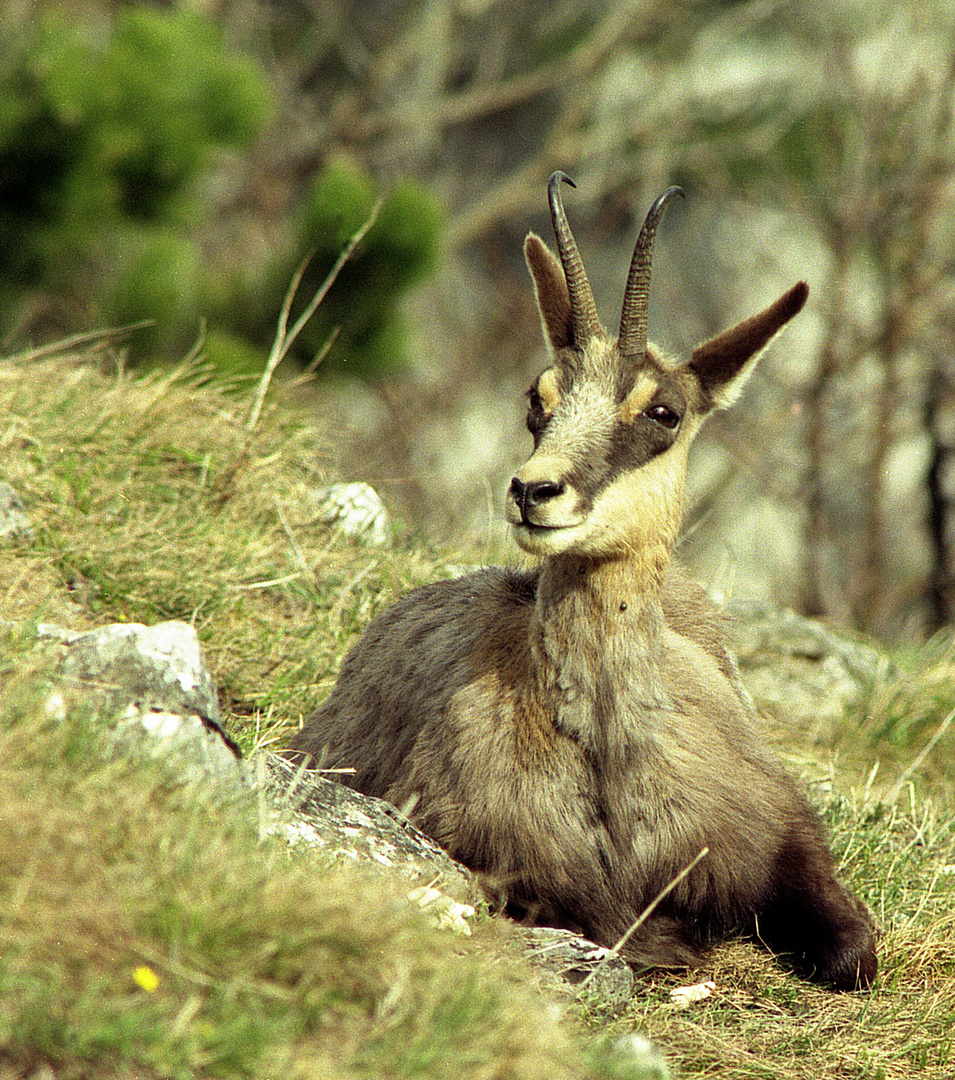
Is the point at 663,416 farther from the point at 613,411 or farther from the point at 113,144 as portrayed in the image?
the point at 113,144

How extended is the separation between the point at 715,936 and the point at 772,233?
13.7 m

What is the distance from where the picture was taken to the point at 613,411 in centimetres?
378

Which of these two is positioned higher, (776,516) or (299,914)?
(299,914)

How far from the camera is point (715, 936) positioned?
3.83m

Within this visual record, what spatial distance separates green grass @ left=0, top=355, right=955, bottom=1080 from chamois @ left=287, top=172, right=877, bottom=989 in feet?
0.69

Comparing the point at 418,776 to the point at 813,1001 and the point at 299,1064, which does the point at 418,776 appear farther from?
the point at 299,1064

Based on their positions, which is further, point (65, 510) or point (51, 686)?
point (65, 510)

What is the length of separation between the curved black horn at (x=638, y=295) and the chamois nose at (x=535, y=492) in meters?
0.64

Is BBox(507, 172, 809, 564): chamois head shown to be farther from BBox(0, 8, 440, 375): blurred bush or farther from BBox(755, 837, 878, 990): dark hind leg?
BBox(0, 8, 440, 375): blurred bush

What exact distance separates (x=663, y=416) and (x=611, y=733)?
2.88 ft

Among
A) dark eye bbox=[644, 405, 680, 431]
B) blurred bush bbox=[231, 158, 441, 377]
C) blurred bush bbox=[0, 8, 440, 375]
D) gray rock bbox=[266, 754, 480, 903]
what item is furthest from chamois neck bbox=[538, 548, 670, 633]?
blurred bush bbox=[231, 158, 441, 377]

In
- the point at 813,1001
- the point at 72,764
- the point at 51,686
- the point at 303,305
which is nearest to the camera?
the point at 72,764

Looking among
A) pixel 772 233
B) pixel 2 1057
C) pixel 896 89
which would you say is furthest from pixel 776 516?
pixel 2 1057

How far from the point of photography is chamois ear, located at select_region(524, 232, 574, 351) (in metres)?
4.17
